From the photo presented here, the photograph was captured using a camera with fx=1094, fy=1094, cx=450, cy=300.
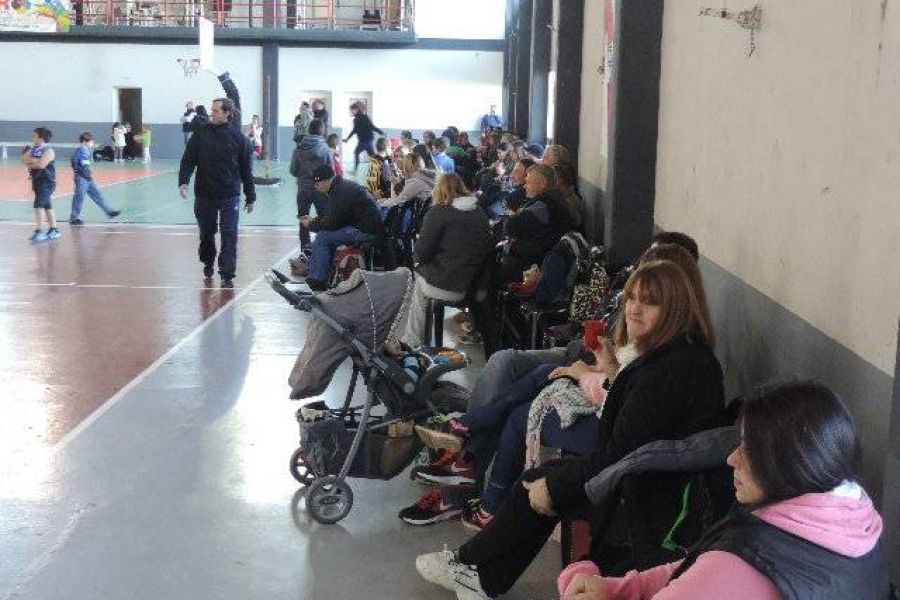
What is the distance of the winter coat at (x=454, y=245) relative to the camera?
7.39 meters

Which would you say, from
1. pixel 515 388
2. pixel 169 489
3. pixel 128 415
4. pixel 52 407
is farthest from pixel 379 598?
pixel 52 407

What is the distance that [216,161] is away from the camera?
1054 centimetres

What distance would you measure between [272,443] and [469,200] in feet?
8.12

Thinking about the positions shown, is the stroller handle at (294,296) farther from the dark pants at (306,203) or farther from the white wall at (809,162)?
the dark pants at (306,203)

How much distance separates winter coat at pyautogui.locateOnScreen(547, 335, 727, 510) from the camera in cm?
334


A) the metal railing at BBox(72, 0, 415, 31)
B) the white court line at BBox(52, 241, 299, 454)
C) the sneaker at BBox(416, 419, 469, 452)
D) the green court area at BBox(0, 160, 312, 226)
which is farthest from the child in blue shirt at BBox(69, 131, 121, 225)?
the metal railing at BBox(72, 0, 415, 31)

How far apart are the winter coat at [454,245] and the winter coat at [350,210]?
2626mm

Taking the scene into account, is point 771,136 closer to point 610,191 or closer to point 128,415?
point 610,191

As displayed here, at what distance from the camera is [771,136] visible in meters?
4.41

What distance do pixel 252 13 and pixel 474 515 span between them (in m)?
30.3

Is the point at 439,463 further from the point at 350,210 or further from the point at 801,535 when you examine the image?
the point at 350,210

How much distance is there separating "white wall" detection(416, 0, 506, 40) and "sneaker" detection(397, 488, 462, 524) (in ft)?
93.3

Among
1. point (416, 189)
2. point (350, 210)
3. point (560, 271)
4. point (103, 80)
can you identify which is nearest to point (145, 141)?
point (103, 80)

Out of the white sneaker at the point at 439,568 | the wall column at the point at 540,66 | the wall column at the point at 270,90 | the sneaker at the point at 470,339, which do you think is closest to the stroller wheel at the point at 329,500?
the white sneaker at the point at 439,568
